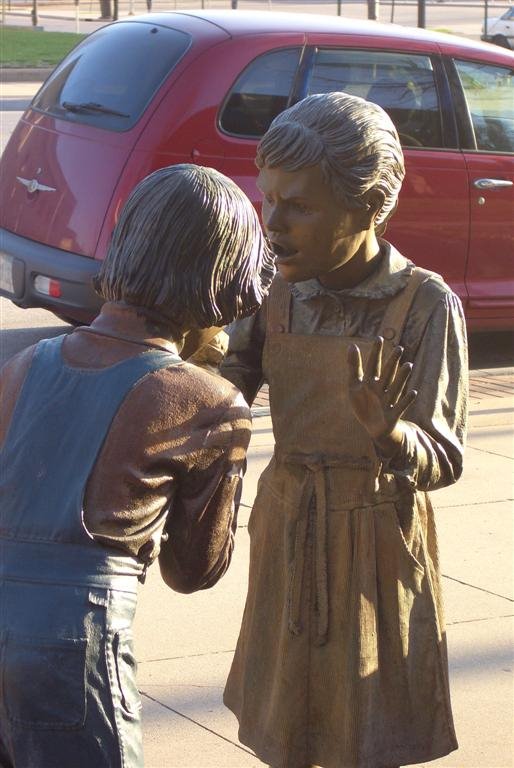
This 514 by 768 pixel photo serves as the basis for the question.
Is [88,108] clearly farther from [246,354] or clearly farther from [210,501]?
[210,501]

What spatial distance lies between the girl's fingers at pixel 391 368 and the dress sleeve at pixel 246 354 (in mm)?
565

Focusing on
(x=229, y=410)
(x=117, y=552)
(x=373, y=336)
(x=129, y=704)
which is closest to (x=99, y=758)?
(x=129, y=704)

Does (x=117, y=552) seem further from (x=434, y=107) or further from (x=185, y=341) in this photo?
(x=434, y=107)

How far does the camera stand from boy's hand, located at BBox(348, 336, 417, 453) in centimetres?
240

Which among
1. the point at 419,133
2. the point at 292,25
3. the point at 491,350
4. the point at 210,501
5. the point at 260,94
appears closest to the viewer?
the point at 210,501

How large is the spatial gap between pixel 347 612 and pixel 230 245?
92cm

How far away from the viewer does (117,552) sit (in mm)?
2080

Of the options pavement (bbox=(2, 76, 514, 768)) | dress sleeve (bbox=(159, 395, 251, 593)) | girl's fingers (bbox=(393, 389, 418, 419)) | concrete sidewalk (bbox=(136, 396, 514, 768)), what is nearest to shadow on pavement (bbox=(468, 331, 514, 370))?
pavement (bbox=(2, 76, 514, 768))

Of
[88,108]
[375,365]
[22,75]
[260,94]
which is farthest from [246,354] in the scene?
[22,75]

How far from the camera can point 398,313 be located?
2758 mm

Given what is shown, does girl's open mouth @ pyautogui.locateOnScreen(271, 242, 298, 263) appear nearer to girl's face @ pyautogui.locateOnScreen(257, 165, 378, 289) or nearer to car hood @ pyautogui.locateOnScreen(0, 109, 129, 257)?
girl's face @ pyautogui.locateOnScreen(257, 165, 378, 289)

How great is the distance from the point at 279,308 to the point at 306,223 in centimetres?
26

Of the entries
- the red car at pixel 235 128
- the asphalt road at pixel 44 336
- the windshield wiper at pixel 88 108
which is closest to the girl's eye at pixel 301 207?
the red car at pixel 235 128

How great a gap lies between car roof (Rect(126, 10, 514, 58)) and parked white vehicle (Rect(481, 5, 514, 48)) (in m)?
24.6
